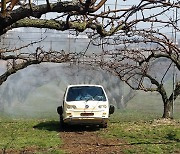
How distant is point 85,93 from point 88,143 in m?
3.19

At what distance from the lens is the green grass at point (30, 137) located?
11.0 metres

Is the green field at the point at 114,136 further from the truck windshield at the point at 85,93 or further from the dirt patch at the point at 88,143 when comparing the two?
the truck windshield at the point at 85,93

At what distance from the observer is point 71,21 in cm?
564

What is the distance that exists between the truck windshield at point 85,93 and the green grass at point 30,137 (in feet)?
4.23

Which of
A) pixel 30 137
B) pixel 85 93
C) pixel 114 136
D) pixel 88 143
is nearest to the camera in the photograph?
pixel 88 143

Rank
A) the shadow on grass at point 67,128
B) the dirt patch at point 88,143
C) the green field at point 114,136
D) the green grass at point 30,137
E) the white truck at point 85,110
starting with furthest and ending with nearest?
the shadow on grass at point 67,128
the white truck at point 85,110
the green grass at point 30,137
the green field at point 114,136
the dirt patch at point 88,143

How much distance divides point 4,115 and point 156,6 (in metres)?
20.3

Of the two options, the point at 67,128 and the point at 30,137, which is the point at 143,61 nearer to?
the point at 67,128

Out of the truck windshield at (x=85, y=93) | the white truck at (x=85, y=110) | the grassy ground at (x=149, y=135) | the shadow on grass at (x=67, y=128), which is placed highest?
the truck windshield at (x=85, y=93)

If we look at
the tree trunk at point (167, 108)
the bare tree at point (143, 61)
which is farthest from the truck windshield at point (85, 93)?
the tree trunk at point (167, 108)

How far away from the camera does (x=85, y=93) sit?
1475 centimetres

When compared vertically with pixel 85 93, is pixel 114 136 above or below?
below

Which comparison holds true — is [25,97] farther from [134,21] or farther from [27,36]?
[134,21]

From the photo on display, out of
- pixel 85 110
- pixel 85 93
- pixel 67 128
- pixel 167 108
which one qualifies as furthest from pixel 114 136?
pixel 167 108
